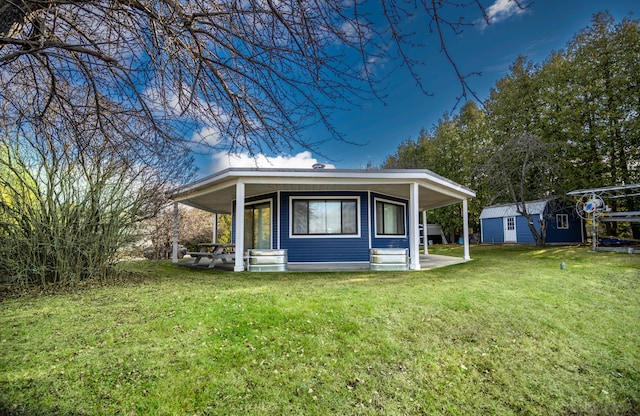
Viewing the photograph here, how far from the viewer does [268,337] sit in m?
3.70

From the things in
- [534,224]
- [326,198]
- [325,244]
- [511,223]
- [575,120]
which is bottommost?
[325,244]

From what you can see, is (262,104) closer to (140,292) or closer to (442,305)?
(442,305)

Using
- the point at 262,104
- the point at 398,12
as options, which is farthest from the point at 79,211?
the point at 398,12

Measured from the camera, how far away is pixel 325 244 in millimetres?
10414

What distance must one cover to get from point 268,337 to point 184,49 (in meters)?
3.03

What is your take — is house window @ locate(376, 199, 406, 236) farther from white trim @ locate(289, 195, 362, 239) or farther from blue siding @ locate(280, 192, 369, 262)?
white trim @ locate(289, 195, 362, 239)

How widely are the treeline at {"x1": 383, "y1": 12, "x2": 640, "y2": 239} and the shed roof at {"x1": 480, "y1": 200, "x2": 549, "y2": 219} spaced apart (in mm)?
490

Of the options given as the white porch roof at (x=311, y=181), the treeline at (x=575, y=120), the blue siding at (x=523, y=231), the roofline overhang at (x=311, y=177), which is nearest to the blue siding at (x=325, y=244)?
the white porch roof at (x=311, y=181)

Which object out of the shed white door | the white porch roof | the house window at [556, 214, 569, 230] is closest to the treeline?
the house window at [556, 214, 569, 230]

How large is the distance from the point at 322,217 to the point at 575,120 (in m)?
15.9

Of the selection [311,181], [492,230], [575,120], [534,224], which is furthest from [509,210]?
[311,181]

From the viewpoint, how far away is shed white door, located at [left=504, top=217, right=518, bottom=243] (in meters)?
22.2

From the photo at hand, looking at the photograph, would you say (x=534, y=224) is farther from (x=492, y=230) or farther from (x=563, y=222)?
(x=492, y=230)

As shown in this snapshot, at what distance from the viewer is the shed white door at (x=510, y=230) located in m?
22.2
